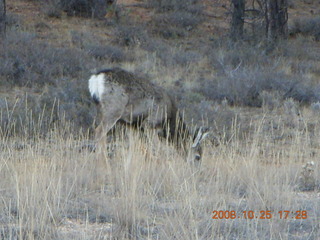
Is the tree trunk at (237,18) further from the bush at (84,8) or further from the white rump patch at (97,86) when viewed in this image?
the white rump patch at (97,86)

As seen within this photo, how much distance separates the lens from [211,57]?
60.6ft

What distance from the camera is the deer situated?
9.62m

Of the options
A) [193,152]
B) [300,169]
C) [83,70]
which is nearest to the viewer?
[300,169]

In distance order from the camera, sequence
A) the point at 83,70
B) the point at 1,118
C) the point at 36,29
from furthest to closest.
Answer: the point at 36,29 < the point at 83,70 < the point at 1,118

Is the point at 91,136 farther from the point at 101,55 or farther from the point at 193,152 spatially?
the point at 101,55

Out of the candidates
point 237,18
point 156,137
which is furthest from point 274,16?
point 156,137

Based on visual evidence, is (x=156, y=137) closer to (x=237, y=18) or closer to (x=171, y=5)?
(x=237, y=18)

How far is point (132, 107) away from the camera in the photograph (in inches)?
385

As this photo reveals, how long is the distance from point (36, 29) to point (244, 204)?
15.3 m

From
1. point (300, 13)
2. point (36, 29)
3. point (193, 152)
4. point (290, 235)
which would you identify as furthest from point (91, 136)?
point (300, 13)

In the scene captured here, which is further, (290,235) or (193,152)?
(193,152)
